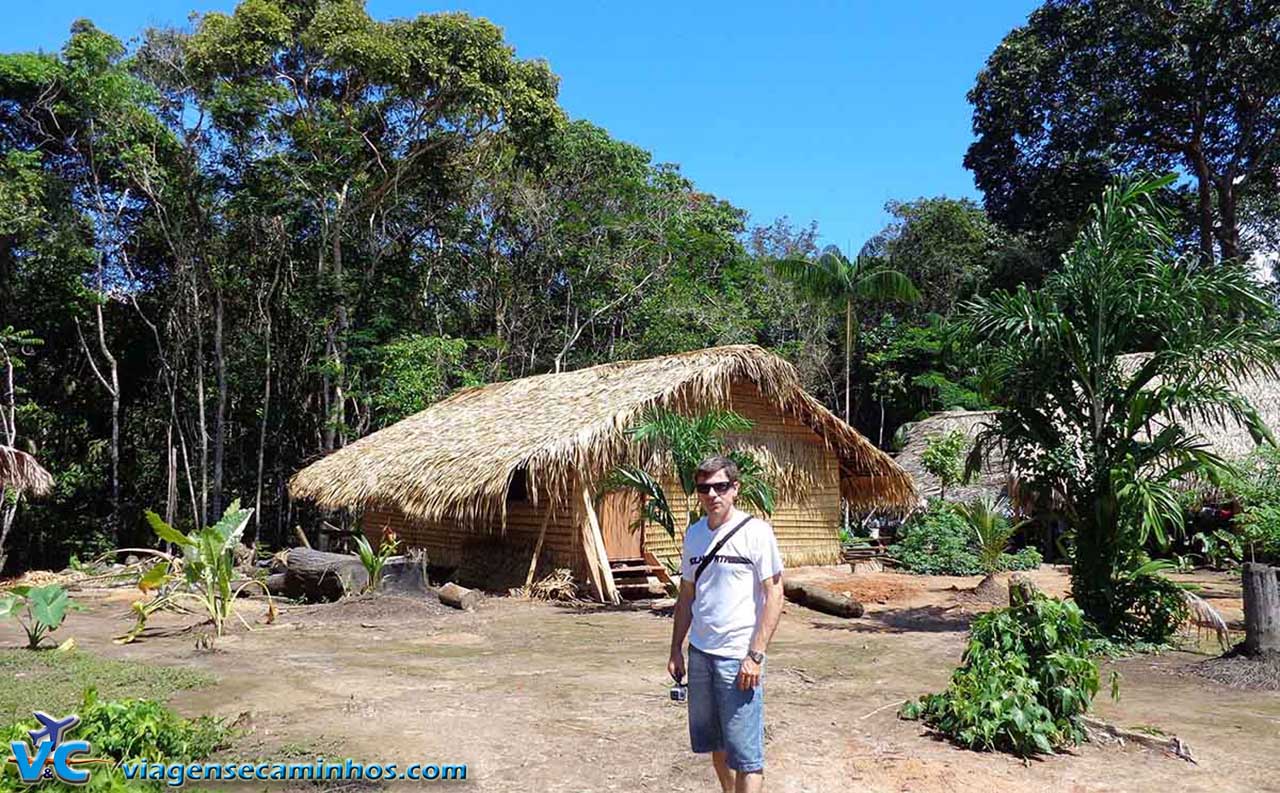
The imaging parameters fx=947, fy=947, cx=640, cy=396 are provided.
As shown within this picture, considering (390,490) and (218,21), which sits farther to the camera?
(218,21)

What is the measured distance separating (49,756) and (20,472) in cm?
913

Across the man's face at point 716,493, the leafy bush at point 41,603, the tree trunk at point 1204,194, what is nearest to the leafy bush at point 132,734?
the man's face at point 716,493

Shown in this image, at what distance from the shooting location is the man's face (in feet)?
13.0

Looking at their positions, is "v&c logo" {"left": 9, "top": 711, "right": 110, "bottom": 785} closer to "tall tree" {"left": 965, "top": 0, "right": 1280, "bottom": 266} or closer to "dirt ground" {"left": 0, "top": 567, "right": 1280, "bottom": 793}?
"dirt ground" {"left": 0, "top": 567, "right": 1280, "bottom": 793}

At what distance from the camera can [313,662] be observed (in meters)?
7.72

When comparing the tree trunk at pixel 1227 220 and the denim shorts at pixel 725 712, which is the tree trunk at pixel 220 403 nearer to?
the denim shorts at pixel 725 712

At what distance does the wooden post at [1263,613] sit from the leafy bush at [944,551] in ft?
27.8

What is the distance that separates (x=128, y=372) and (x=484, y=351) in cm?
833

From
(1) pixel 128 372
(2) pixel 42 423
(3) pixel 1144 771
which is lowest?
(3) pixel 1144 771

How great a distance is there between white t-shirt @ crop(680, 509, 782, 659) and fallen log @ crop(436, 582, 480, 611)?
25.5 feet

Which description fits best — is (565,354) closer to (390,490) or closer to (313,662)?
(390,490)

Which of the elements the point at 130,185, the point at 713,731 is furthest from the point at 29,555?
the point at 713,731

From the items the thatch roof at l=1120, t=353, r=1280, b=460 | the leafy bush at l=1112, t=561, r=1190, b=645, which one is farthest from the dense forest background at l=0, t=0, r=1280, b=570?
the leafy bush at l=1112, t=561, r=1190, b=645

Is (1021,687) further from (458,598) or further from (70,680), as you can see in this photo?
(458,598)
